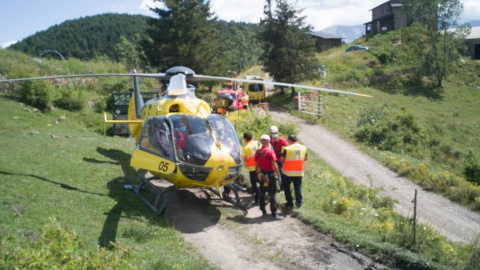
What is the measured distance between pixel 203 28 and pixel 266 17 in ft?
16.4

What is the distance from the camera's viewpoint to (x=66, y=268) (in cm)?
483

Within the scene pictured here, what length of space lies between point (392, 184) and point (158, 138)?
41.1 ft

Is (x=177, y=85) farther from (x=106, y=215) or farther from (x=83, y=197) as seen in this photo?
(x=106, y=215)

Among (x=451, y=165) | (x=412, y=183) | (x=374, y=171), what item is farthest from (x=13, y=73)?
(x=451, y=165)

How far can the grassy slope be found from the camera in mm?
8015

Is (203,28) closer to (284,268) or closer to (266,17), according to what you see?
(266,17)

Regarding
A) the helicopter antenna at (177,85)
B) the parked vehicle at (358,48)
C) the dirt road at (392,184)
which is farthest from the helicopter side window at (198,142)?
the parked vehicle at (358,48)

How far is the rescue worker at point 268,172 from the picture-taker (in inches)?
417

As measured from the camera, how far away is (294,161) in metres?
10.9

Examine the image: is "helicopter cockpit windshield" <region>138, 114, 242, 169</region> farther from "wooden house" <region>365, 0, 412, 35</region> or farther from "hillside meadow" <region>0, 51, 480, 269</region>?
"wooden house" <region>365, 0, 412, 35</region>

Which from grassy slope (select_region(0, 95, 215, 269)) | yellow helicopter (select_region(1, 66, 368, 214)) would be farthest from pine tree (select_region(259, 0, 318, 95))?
yellow helicopter (select_region(1, 66, 368, 214))

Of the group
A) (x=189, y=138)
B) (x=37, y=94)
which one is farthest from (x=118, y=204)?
(x=37, y=94)

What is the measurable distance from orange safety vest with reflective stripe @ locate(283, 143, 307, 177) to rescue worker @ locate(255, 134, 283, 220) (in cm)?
38

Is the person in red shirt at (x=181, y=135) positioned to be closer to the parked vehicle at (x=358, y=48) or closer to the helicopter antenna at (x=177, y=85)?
the helicopter antenna at (x=177, y=85)
